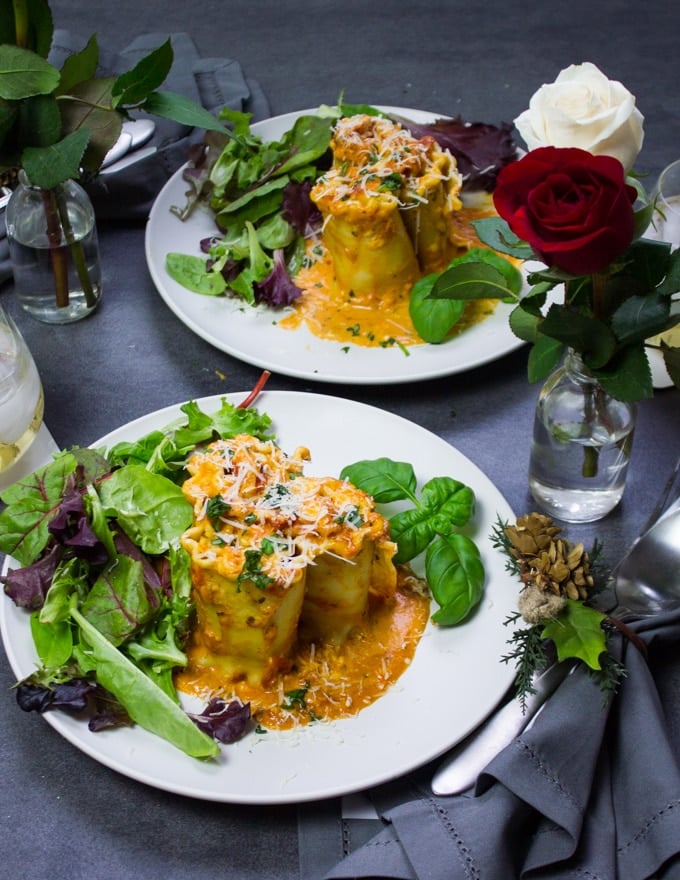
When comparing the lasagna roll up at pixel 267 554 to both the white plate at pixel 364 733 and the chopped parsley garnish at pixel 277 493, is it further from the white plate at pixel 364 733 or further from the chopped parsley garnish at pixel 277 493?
the white plate at pixel 364 733

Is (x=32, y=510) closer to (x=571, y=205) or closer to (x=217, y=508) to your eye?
(x=217, y=508)

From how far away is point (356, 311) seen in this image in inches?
92.0

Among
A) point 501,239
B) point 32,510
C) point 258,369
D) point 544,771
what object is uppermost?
point 501,239

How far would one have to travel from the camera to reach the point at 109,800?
1.54 metres

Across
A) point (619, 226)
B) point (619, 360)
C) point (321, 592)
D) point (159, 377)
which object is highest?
point (619, 226)

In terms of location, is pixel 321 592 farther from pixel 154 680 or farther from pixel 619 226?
pixel 619 226

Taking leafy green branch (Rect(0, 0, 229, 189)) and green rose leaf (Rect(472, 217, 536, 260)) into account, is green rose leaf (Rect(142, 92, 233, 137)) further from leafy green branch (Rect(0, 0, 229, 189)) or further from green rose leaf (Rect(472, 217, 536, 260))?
green rose leaf (Rect(472, 217, 536, 260))

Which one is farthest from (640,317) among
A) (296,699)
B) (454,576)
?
(296,699)

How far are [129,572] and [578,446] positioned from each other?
78cm

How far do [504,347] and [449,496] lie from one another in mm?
514

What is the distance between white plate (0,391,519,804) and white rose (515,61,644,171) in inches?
24.1

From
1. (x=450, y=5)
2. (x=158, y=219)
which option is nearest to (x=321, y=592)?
(x=158, y=219)

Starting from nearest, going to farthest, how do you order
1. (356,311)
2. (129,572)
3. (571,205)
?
1. (571,205)
2. (129,572)
3. (356,311)

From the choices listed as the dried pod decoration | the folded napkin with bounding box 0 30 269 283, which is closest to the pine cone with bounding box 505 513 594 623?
the dried pod decoration
